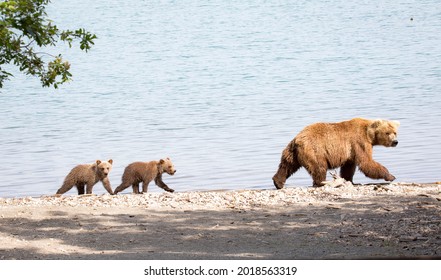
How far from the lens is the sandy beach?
8914mm

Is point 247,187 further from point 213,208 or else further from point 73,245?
point 73,245

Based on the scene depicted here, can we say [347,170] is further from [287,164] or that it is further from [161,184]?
[161,184]

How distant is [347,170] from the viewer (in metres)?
12.3

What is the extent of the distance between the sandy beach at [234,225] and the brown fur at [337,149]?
0.53 m

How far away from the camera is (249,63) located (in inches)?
1465

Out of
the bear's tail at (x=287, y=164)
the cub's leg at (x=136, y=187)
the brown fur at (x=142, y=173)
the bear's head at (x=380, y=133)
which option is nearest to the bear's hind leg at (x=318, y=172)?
the bear's tail at (x=287, y=164)

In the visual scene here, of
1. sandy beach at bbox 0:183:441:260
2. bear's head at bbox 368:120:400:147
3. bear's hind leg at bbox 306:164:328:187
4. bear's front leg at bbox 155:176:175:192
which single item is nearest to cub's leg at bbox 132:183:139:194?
bear's front leg at bbox 155:176:175:192

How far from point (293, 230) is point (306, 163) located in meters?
2.42

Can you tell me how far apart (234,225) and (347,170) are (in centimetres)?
287

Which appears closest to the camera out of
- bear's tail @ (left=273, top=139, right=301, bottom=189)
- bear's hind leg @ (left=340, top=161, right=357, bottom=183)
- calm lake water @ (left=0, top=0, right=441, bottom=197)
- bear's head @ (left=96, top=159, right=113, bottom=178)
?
bear's tail @ (left=273, top=139, right=301, bottom=189)

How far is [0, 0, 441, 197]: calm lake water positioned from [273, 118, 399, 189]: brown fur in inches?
52.4

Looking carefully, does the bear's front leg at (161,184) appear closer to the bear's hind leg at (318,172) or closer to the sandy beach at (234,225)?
the sandy beach at (234,225)

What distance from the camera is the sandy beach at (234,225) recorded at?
351 inches

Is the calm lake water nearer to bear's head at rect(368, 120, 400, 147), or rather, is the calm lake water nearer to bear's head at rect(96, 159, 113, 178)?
bear's head at rect(368, 120, 400, 147)
